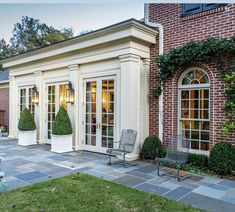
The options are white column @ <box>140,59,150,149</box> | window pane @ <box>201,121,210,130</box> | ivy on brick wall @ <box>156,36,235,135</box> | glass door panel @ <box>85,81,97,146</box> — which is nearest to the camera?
ivy on brick wall @ <box>156,36,235,135</box>

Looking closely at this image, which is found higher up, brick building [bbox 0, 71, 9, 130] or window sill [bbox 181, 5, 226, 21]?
window sill [bbox 181, 5, 226, 21]

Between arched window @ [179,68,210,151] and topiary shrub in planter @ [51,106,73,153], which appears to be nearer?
arched window @ [179,68,210,151]

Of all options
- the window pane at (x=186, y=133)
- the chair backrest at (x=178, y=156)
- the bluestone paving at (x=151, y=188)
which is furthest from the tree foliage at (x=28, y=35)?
the bluestone paving at (x=151, y=188)

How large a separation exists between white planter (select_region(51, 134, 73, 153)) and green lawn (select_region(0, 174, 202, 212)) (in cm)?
303

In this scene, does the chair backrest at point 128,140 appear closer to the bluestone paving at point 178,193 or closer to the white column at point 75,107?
the bluestone paving at point 178,193

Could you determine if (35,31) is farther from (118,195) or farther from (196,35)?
(118,195)

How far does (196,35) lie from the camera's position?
5930 millimetres

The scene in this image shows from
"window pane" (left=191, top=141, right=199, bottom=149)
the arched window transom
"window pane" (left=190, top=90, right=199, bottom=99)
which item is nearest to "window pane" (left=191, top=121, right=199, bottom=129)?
"window pane" (left=191, top=141, right=199, bottom=149)

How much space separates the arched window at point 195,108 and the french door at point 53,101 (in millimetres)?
4290

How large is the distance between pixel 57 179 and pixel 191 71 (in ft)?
14.2

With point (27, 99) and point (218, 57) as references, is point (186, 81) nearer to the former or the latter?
point (218, 57)

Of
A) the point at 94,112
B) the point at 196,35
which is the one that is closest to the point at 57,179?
the point at 94,112

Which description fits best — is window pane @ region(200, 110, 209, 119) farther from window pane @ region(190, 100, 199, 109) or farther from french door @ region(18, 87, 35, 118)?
french door @ region(18, 87, 35, 118)

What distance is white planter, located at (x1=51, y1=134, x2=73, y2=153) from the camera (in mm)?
7281
